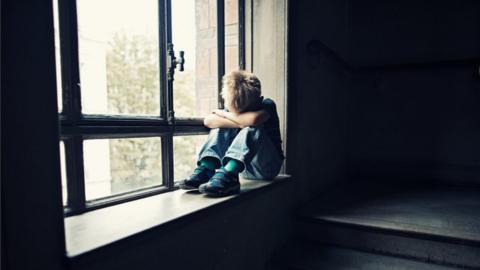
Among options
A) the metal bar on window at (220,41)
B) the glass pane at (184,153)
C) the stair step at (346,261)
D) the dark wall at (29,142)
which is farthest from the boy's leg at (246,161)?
the dark wall at (29,142)

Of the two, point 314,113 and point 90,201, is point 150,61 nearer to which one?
point 90,201

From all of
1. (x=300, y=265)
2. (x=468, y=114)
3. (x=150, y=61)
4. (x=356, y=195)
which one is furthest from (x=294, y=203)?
(x=468, y=114)

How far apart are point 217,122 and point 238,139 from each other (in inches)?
5.6

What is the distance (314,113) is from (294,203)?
60 cm

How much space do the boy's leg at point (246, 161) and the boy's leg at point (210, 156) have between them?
2.0 inches

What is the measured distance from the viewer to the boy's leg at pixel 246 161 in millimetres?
1092

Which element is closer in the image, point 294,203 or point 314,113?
point 294,203

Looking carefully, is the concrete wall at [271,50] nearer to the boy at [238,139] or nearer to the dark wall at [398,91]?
the boy at [238,139]

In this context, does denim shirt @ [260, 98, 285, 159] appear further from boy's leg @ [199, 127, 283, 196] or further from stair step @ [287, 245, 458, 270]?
stair step @ [287, 245, 458, 270]

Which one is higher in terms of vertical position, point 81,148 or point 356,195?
point 81,148

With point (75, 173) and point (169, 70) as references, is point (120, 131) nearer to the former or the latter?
point (75, 173)

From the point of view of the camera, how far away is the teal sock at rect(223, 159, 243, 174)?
3.78ft

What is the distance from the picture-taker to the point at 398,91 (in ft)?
8.39

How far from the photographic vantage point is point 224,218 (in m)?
1.07
